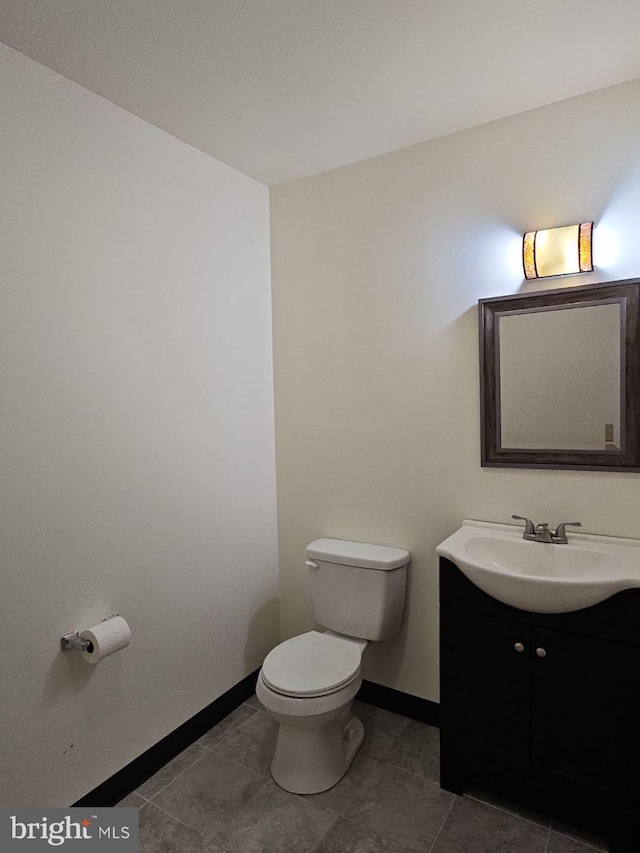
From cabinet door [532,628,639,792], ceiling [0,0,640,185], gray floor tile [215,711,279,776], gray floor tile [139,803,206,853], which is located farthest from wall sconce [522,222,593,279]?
gray floor tile [139,803,206,853]

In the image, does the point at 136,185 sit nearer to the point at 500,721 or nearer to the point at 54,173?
the point at 54,173

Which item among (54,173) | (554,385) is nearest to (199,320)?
(54,173)

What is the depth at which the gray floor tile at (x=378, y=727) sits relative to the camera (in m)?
2.12

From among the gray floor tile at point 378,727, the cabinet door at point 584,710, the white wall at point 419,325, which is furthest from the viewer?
the gray floor tile at point 378,727

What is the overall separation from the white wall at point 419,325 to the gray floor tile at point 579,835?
0.68 metres

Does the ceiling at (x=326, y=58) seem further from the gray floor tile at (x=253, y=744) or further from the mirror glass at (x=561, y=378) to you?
the gray floor tile at (x=253, y=744)

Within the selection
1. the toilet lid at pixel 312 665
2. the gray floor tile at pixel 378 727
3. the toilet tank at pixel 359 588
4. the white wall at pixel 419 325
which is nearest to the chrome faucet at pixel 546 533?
the white wall at pixel 419 325

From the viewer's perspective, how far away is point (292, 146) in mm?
2180

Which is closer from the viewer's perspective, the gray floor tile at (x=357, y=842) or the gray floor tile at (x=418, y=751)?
the gray floor tile at (x=357, y=842)

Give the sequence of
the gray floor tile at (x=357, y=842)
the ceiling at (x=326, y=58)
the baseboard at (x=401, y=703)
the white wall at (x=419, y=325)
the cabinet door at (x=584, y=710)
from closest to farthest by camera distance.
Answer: the ceiling at (x=326, y=58) < the cabinet door at (x=584, y=710) < the gray floor tile at (x=357, y=842) < the white wall at (x=419, y=325) < the baseboard at (x=401, y=703)

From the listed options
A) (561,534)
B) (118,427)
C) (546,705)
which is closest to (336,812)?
(546,705)

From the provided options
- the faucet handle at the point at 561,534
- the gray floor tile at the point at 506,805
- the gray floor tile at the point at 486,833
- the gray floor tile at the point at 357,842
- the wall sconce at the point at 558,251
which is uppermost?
the wall sconce at the point at 558,251

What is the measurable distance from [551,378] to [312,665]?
1371 millimetres

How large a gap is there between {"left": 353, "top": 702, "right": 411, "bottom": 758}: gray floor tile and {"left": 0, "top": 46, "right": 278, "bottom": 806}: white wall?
1.85 ft
